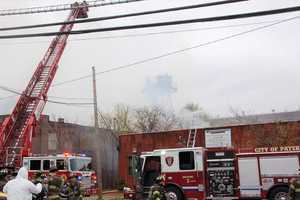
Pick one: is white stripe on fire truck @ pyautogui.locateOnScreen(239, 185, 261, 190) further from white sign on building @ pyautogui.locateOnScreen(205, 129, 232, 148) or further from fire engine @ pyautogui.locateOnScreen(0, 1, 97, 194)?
white sign on building @ pyautogui.locateOnScreen(205, 129, 232, 148)

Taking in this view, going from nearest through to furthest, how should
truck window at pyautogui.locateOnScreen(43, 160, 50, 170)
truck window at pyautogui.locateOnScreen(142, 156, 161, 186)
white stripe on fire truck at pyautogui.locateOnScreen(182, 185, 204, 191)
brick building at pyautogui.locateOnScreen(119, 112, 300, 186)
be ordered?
1. white stripe on fire truck at pyautogui.locateOnScreen(182, 185, 204, 191)
2. truck window at pyautogui.locateOnScreen(142, 156, 161, 186)
3. truck window at pyautogui.locateOnScreen(43, 160, 50, 170)
4. brick building at pyautogui.locateOnScreen(119, 112, 300, 186)

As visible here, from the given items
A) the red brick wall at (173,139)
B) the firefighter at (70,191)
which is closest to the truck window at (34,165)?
the red brick wall at (173,139)

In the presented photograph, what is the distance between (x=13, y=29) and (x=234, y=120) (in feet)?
123

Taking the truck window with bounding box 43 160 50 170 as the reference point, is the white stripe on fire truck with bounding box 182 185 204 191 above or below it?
below

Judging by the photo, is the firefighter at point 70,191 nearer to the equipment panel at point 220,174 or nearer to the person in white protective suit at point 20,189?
the equipment panel at point 220,174

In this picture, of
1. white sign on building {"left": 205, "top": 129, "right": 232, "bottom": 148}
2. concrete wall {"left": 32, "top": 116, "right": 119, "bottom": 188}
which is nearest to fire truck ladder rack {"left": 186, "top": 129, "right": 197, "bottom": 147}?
white sign on building {"left": 205, "top": 129, "right": 232, "bottom": 148}

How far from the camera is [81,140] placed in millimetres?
38281

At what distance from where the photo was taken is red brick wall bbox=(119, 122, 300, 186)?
Result: 2791cm

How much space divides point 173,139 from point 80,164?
803 cm

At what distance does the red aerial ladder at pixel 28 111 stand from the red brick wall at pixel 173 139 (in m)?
7.95

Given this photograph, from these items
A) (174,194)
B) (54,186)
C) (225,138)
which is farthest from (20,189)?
(225,138)

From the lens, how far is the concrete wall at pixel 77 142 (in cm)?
3475

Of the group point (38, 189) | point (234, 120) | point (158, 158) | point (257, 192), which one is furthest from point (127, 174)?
point (38, 189)

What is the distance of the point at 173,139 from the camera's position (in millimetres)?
30891
